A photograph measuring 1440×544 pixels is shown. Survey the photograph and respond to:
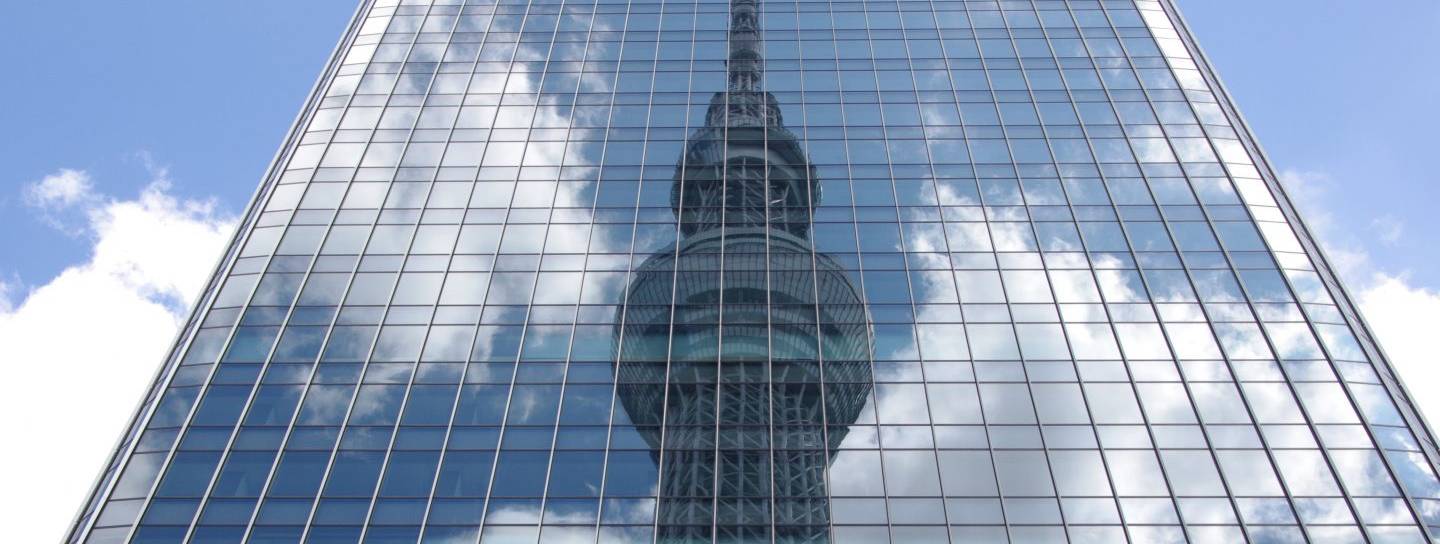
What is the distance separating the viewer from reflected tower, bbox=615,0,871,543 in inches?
1395

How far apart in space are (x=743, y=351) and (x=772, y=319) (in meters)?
1.99

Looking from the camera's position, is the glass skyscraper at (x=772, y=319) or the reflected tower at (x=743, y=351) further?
the reflected tower at (x=743, y=351)

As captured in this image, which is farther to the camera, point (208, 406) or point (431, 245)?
point (431, 245)

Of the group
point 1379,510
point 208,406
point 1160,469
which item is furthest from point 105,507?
point 1379,510

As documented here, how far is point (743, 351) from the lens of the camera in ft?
132

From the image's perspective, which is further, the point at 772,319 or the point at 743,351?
the point at 772,319

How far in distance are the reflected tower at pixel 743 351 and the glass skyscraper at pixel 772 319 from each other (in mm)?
127

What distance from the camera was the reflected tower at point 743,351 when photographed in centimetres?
3544

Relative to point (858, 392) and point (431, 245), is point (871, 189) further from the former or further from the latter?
point (431, 245)

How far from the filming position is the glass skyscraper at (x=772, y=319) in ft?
115

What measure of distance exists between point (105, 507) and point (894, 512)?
987 inches

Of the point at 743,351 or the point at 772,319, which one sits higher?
the point at 772,319

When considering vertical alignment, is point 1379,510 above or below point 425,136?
above

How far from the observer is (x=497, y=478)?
118ft
